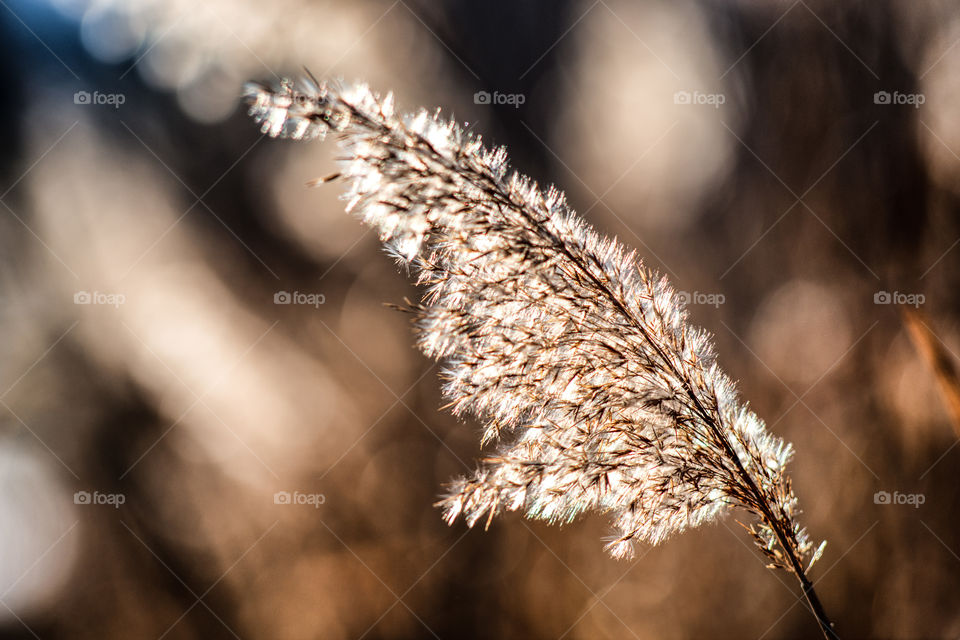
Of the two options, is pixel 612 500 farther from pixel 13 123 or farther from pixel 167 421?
pixel 13 123

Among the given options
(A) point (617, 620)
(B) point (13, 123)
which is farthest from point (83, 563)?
(A) point (617, 620)

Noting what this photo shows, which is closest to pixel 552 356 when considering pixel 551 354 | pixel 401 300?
pixel 551 354

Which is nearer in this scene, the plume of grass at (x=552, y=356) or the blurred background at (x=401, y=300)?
the plume of grass at (x=552, y=356)

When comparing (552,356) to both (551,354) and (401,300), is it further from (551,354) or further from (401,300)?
(401,300)

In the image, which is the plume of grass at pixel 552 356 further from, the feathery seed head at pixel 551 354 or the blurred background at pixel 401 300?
the blurred background at pixel 401 300

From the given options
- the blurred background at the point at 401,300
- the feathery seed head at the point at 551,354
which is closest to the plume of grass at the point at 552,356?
the feathery seed head at the point at 551,354

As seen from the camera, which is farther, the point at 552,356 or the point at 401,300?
the point at 401,300
